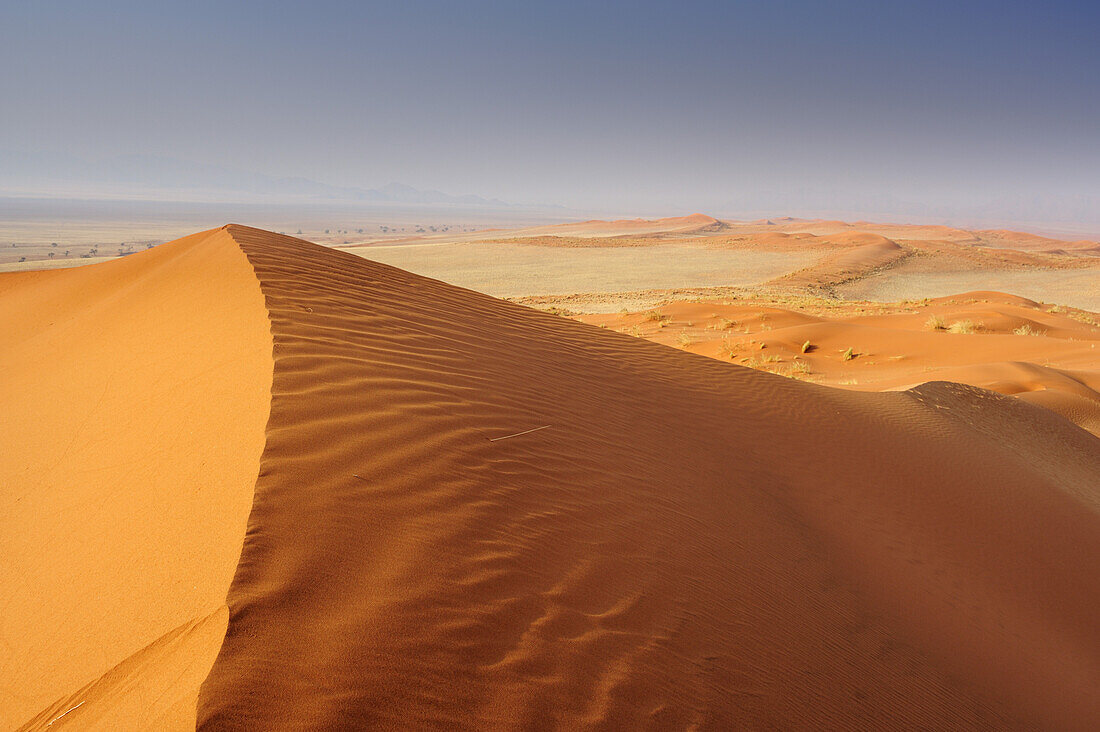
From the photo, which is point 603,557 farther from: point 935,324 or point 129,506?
point 935,324

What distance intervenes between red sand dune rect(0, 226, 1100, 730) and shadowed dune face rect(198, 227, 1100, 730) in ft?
0.05

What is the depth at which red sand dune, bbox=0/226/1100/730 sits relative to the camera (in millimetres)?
1909

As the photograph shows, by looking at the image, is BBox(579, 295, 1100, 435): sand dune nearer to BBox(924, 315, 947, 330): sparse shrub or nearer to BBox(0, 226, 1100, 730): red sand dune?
BBox(924, 315, 947, 330): sparse shrub

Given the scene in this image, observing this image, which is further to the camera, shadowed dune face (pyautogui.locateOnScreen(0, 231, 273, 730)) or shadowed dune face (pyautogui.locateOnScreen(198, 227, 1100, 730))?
shadowed dune face (pyautogui.locateOnScreen(198, 227, 1100, 730))

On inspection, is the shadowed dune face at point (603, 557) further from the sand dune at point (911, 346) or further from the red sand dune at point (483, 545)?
the sand dune at point (911, 346)

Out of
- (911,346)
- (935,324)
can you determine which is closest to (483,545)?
(911,346)

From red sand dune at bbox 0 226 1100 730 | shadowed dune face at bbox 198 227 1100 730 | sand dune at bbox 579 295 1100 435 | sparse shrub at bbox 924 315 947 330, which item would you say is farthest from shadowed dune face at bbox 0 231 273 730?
sparse shrub at bbox 924 315 947 330

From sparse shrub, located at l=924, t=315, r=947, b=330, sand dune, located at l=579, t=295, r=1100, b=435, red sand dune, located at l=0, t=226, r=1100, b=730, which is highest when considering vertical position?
red sand dune, located at l=0, t=226, r=1100, b=730

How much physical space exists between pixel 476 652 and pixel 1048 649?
368 cm

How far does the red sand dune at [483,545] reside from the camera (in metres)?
1.91

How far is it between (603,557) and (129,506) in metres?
2.11

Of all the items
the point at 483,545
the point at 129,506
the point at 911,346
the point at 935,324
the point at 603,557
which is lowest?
the point at 911,346

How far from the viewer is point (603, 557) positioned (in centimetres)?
277

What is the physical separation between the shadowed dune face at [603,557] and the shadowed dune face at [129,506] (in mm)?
172
